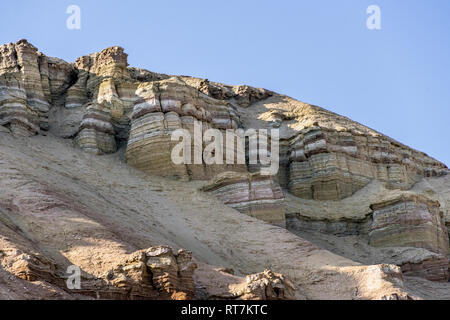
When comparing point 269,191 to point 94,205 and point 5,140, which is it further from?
point 5,140

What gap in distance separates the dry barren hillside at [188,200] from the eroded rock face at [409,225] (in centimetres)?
8

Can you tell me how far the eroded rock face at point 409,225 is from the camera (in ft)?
126

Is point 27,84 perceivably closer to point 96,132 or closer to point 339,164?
point 96,132

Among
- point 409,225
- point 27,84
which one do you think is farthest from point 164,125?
point 409,225

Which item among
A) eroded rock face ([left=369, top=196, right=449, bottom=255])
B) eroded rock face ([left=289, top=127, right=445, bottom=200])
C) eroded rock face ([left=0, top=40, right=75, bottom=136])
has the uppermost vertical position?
eroded rock face ([left=0, top=40, right=75, bottom=136])

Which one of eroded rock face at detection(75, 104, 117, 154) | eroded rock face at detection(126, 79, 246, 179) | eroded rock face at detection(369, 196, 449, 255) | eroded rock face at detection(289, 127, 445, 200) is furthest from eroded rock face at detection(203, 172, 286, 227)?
eroded rock face at detection(289, 127, 445, 200)

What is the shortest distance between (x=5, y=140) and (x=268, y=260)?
17.5m

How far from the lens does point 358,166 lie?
46.7 metres

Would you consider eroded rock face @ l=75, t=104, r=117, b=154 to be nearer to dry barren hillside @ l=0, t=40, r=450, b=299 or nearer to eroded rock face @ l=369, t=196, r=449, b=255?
dry barren hillside @ l=0, t=40, r=450, b=299

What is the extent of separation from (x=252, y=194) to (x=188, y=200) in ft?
10.8

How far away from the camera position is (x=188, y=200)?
116ft

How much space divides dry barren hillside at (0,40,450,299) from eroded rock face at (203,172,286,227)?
0.19 ft

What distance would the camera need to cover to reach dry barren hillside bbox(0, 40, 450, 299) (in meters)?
21.3

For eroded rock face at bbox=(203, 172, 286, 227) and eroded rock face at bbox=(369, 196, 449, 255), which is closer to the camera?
eroded rock face at bbox=(203, 172, 286, 227)
